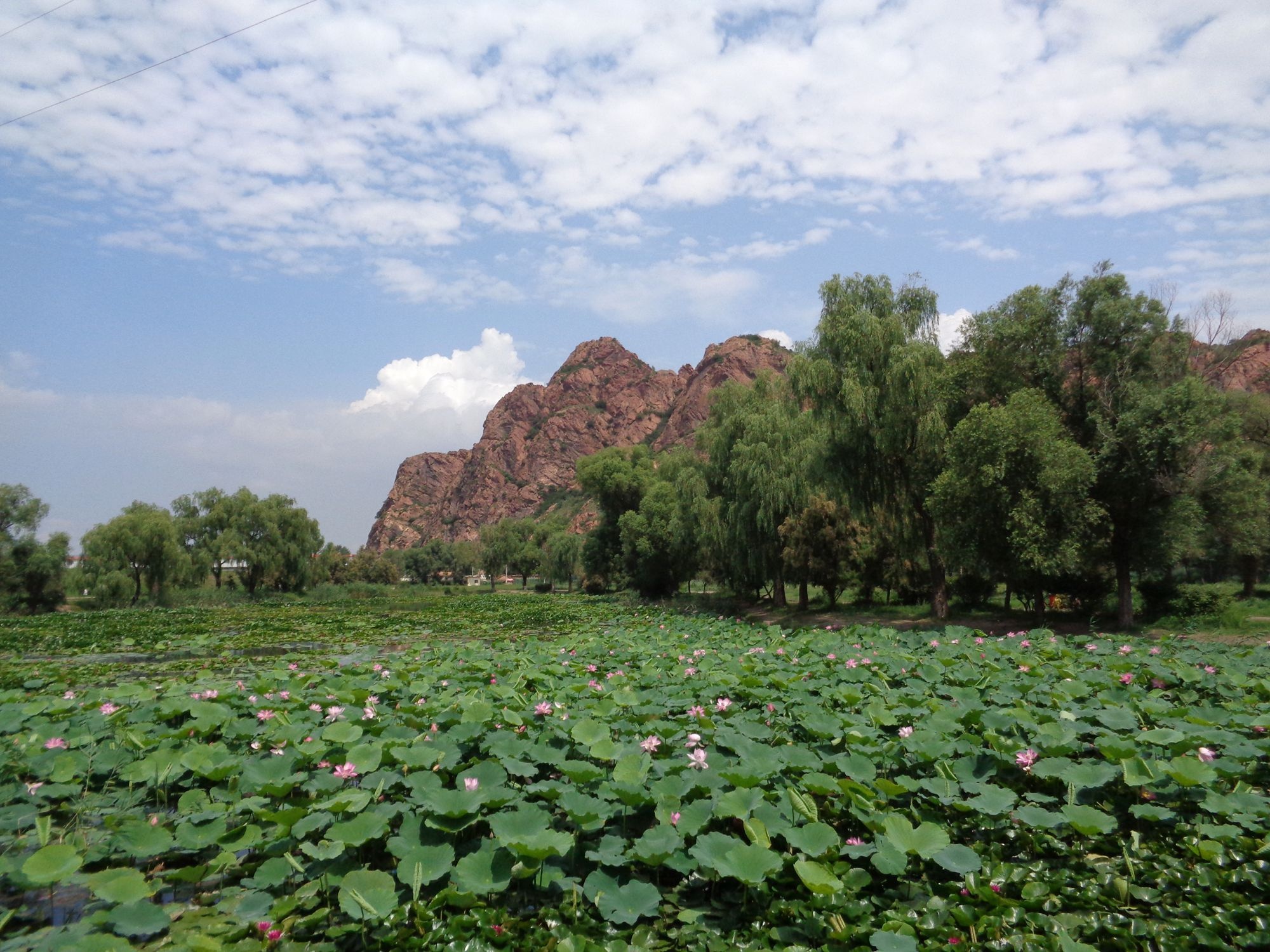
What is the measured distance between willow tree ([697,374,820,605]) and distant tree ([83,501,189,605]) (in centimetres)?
2833

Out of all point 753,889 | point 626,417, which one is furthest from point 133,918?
point 626,417

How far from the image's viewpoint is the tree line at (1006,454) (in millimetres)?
14859

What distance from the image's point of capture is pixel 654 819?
3701mm

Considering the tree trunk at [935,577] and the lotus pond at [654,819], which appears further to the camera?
the tree trunk at [935,577]

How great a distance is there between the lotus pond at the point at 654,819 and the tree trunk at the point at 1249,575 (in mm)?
21275

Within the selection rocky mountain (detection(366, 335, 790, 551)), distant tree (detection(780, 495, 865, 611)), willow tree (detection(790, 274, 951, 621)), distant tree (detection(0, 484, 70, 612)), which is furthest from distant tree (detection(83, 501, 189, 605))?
rocky mountain (detection(366, 335, 790, 551))

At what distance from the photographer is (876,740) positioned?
14.5 feet

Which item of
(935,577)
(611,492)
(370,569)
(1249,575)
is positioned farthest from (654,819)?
(370,569)

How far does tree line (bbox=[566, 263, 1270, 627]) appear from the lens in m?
14.9

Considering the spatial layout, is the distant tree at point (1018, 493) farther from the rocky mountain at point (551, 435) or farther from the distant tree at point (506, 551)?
the rocky mountain at point (551, 435)

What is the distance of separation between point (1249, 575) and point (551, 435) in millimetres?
147072

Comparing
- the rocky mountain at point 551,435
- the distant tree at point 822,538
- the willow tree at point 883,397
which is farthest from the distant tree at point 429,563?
the willow tree at point 883,397

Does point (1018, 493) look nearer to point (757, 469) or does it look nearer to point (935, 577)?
point (935, 577)

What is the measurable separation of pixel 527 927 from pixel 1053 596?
22.4 m
